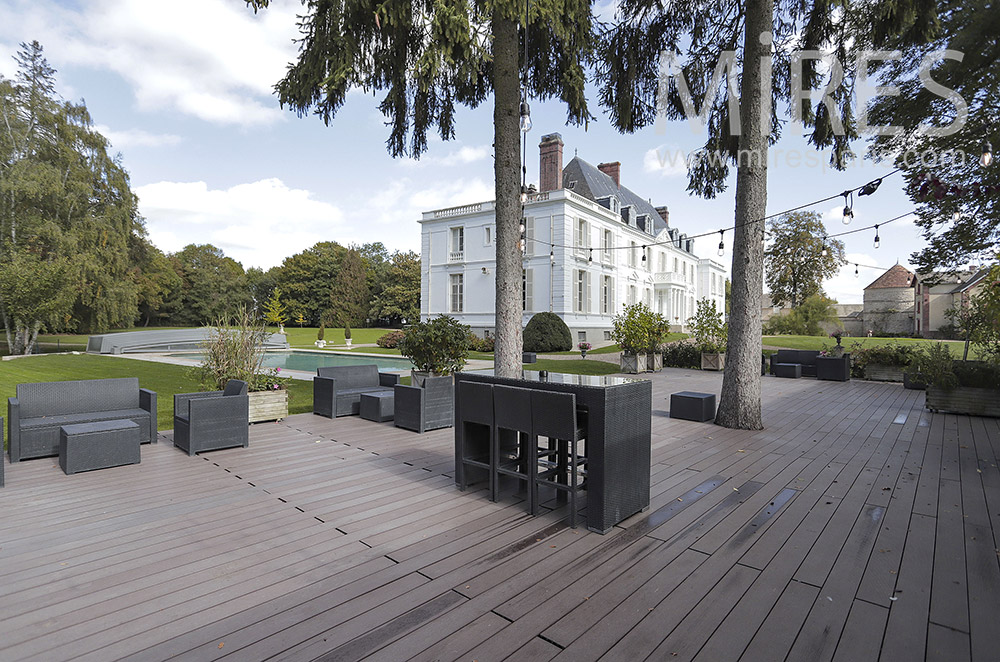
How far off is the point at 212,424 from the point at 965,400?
952cm

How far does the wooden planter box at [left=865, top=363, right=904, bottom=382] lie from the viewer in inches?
447

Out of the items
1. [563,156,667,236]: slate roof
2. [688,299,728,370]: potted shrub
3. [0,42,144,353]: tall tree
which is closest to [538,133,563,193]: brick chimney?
[563,156,667,236]: slate roof

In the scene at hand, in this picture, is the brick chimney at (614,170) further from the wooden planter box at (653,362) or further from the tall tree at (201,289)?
the tall tree at (201,289)

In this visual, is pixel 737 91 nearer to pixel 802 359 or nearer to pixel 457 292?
pixel 802 359

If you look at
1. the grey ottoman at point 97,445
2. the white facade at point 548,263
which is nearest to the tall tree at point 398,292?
the white facade at point 548,263

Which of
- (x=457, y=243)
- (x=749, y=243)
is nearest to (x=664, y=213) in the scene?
(x=457, y=243)

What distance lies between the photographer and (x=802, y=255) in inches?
1308

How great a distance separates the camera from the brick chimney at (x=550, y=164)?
981 inches

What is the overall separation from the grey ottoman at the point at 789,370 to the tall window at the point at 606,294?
1456cm

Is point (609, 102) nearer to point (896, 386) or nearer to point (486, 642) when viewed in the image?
point (486, 642)

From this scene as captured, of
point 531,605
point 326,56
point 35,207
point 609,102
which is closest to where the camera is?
point 531,605

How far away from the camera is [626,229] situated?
28.7 meters

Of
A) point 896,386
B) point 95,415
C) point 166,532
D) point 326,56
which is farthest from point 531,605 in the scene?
point 896,386

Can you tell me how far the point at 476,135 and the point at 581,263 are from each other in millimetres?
17225
